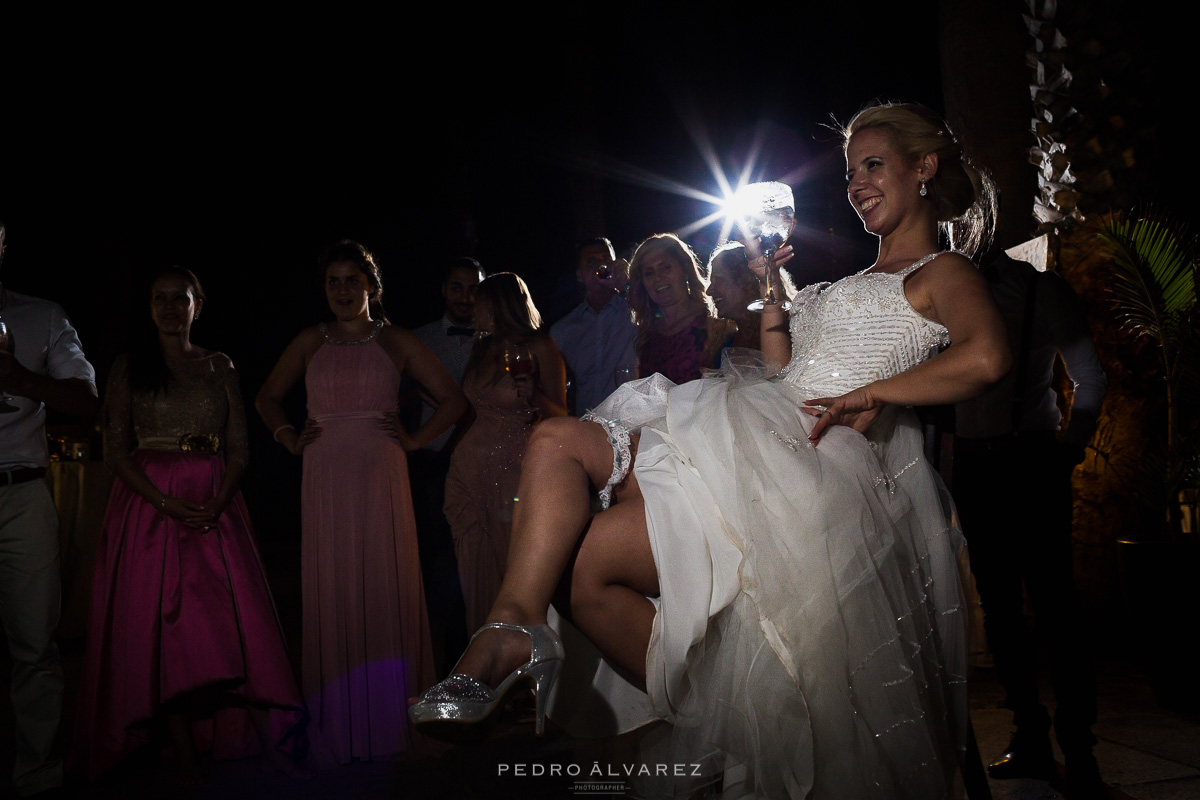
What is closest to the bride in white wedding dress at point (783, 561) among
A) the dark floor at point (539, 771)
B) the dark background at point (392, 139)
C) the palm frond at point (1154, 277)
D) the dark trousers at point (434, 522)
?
the dark floor at point (539, 771)

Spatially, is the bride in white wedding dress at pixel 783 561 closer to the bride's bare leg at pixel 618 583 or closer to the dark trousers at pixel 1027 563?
the bride's bare leg at pixel 618 583

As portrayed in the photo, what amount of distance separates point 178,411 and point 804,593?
8.96 feet

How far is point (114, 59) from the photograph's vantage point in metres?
9.46

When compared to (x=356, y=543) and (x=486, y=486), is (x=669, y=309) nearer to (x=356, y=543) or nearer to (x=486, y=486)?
(x=486, y=486)

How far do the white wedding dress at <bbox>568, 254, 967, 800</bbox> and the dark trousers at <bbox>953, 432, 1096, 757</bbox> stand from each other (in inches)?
32.1

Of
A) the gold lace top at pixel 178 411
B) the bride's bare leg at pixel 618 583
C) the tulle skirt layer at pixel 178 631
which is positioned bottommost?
the tulle skirt layer at pixel 178 631

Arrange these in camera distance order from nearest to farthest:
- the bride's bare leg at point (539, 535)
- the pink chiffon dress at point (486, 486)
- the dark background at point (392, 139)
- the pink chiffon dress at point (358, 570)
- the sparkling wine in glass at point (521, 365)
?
the bride's bare leg at point (539, 535)
the pink chiffon dress at point (358, 570)
the sparkling wine in glass at point (521, 365)
the pink chiffon dress at point (486, 486)
the dark background at point (392, 139)

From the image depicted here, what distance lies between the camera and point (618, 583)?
6.95 feet

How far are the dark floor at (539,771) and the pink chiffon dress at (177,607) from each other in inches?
7.4

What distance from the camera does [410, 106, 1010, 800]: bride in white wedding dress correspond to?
1.87 meters

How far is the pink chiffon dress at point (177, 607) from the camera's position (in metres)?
3.23

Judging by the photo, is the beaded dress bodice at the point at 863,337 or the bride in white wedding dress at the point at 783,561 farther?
the beaded dress bodice at the point at 863,337

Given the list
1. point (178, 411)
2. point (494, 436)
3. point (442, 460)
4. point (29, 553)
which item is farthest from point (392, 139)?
point (29, 553)

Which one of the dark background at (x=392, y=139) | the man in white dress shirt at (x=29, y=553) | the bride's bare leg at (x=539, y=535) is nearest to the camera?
the bride's bare leg at (x=539, y=535)
